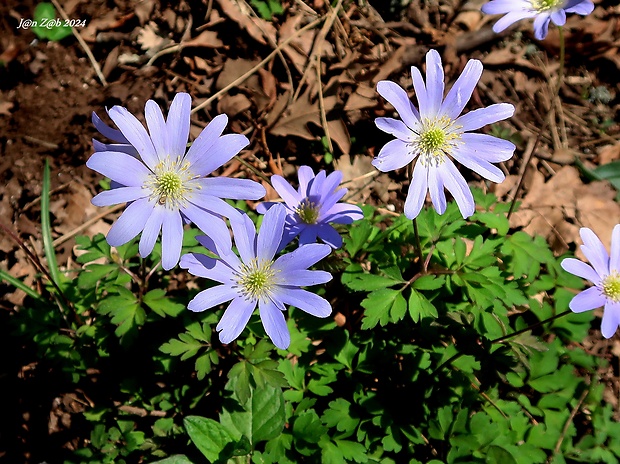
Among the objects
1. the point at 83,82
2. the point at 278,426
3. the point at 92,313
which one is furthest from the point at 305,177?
the point at 83,82

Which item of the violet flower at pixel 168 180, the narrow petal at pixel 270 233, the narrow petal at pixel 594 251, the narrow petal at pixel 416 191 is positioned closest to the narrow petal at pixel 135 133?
the violet flower at pixel 168 180

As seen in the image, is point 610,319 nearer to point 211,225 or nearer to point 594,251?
point 594,251

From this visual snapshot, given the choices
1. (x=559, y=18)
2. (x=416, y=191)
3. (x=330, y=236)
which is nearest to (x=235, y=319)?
(x=330, y=236)

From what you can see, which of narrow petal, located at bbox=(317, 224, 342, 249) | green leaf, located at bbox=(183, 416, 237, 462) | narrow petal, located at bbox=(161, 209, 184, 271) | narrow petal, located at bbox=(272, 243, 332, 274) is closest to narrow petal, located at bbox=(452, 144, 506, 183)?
narrow petal, located at bbox=(317, 224, 342, 249)

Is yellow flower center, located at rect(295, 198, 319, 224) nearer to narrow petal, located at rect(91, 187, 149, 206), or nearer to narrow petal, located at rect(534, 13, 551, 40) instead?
narrow petal, located at rect(91, 187, 149, 206)

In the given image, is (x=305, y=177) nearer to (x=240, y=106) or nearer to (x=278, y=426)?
(x=278, y=426)

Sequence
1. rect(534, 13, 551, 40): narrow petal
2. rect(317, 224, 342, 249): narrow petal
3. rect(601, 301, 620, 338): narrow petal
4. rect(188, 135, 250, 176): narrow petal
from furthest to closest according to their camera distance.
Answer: rect(534, 13, 551, 40): narrow petal → rect(317, 224, 342, 249): narrow petal → rect(601, 301, 620, 338): narrow petal → rect(188, 135, 250, 176): narrow petal
